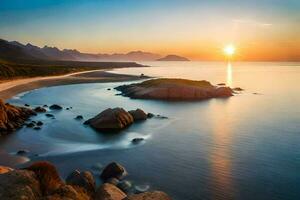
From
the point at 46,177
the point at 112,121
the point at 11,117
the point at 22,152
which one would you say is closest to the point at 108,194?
the point at 46,177

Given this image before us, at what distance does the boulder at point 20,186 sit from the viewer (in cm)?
1240

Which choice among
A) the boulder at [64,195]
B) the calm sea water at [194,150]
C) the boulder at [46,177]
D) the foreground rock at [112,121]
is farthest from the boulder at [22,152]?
the boulder at [64,195]

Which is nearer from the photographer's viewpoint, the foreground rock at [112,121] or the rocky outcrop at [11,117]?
the rocky outcrop at [11,117]

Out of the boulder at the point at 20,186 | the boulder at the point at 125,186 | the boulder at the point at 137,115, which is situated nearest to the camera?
the boulder at the point at 20,186

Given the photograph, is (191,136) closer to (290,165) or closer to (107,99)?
(290,165)

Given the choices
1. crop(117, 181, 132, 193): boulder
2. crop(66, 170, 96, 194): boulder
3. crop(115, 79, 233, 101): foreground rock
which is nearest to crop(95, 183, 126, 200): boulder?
crop(66, 170, 96, 194): boulder

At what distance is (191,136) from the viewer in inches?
1543

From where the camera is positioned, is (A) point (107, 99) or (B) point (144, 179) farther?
(A) point (107, 99)

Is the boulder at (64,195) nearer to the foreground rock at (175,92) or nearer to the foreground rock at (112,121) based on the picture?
the foreground rock at (112,121)

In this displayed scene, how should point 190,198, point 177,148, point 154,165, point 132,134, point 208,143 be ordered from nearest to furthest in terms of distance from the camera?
point 190,198 → point 154,165 → point 177,148 → point 208,143 → point 132,134

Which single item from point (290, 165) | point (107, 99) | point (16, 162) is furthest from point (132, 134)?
point (107, 99)

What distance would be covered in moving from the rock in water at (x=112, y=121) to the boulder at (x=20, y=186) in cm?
2679

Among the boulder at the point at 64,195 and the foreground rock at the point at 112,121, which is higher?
the boulder at the point at 64,195

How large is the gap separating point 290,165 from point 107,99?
48.3 metres
